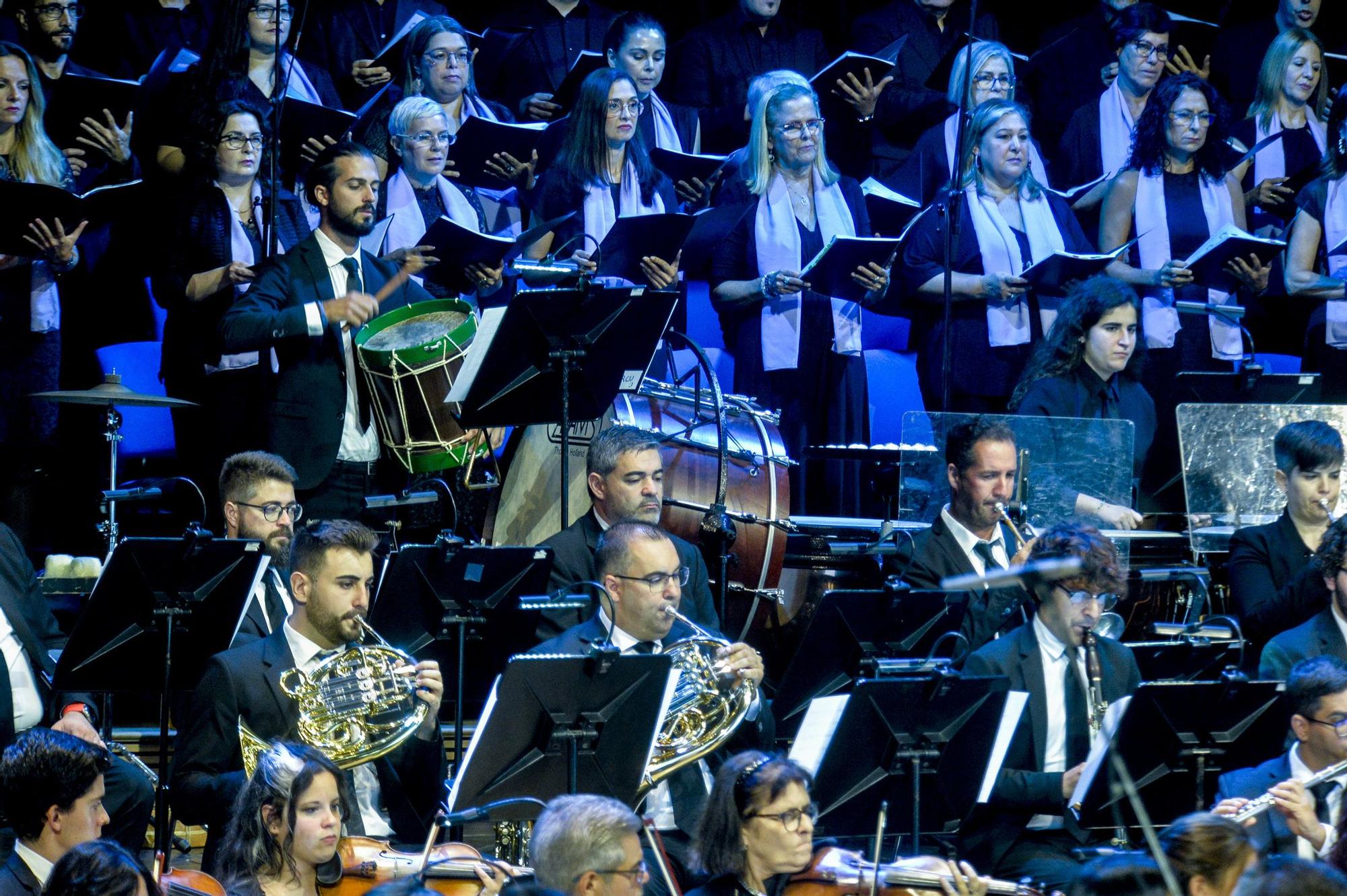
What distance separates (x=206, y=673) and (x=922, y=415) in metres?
2.80

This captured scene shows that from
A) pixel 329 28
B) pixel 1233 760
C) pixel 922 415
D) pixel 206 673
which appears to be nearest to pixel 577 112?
pixel 329 28

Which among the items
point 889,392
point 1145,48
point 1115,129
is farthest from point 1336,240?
point 889,392

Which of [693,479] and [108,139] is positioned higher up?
[108,139]

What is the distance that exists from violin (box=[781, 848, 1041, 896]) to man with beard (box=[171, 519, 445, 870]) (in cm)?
110

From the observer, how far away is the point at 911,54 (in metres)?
9.37

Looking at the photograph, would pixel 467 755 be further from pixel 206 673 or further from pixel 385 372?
pixel 385 372

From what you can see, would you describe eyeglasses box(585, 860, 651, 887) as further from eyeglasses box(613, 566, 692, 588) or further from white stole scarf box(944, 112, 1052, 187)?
white stole scarf box(944, 112, 1052, 187)

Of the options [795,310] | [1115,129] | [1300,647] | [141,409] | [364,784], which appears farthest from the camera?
[1115,129]

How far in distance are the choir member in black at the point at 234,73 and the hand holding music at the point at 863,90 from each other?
2.61 metres

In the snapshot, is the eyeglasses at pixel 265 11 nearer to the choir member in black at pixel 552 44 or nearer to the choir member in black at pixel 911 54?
the choir member in black at pixel 552 44

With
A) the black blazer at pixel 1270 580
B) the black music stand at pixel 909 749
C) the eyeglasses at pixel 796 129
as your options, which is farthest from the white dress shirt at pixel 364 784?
the eyeglasses at pixel 796 129

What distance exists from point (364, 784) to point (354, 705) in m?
0.41

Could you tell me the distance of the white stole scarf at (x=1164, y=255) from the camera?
808 cm

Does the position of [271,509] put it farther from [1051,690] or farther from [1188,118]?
[1188,118]
